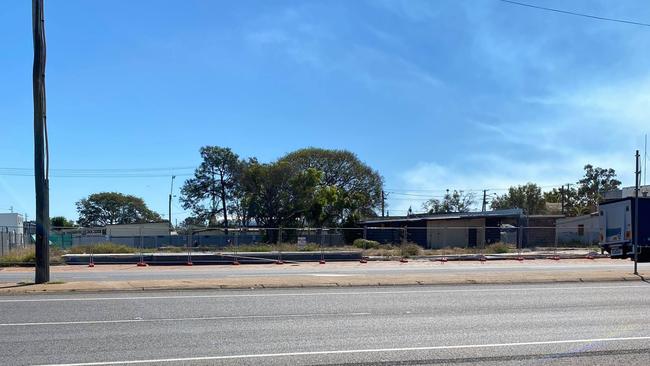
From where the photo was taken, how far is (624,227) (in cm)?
2922

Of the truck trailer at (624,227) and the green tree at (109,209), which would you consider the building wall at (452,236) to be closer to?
the truck trailer at (624,227)

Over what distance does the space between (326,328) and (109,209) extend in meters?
118

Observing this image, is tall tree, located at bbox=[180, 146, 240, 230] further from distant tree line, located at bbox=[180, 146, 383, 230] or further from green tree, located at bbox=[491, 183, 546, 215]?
green tree, located at bbox=[491, 183, 546, 215]

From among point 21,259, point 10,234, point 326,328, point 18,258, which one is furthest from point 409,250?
point 326,328

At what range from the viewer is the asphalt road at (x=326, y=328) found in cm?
755

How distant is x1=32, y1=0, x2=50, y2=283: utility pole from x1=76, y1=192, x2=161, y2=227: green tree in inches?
4172

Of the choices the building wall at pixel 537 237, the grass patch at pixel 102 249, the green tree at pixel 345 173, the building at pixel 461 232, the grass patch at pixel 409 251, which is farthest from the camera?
the green tree at pixel 345 173

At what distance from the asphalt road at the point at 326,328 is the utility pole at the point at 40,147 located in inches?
96.9

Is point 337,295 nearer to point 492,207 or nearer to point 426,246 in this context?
point 426,246

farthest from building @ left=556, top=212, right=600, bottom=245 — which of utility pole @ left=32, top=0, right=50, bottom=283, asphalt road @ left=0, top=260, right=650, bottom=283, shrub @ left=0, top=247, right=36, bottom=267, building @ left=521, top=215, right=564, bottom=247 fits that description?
utility pole @ left=32, top=0, right=50, bottom=283

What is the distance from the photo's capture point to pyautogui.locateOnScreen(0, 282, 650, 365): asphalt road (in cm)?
755

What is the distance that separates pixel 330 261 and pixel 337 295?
766 inches

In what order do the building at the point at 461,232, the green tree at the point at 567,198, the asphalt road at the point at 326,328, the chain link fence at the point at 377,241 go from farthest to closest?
the green tree at the point at 567,198 → the building at the point at 461,232 → the chain link fence at the point at 377,241 → the asphalt road at the point at 326,328

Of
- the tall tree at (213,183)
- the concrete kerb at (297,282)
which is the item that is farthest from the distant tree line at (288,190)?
the concrete kerb at (297,282)
